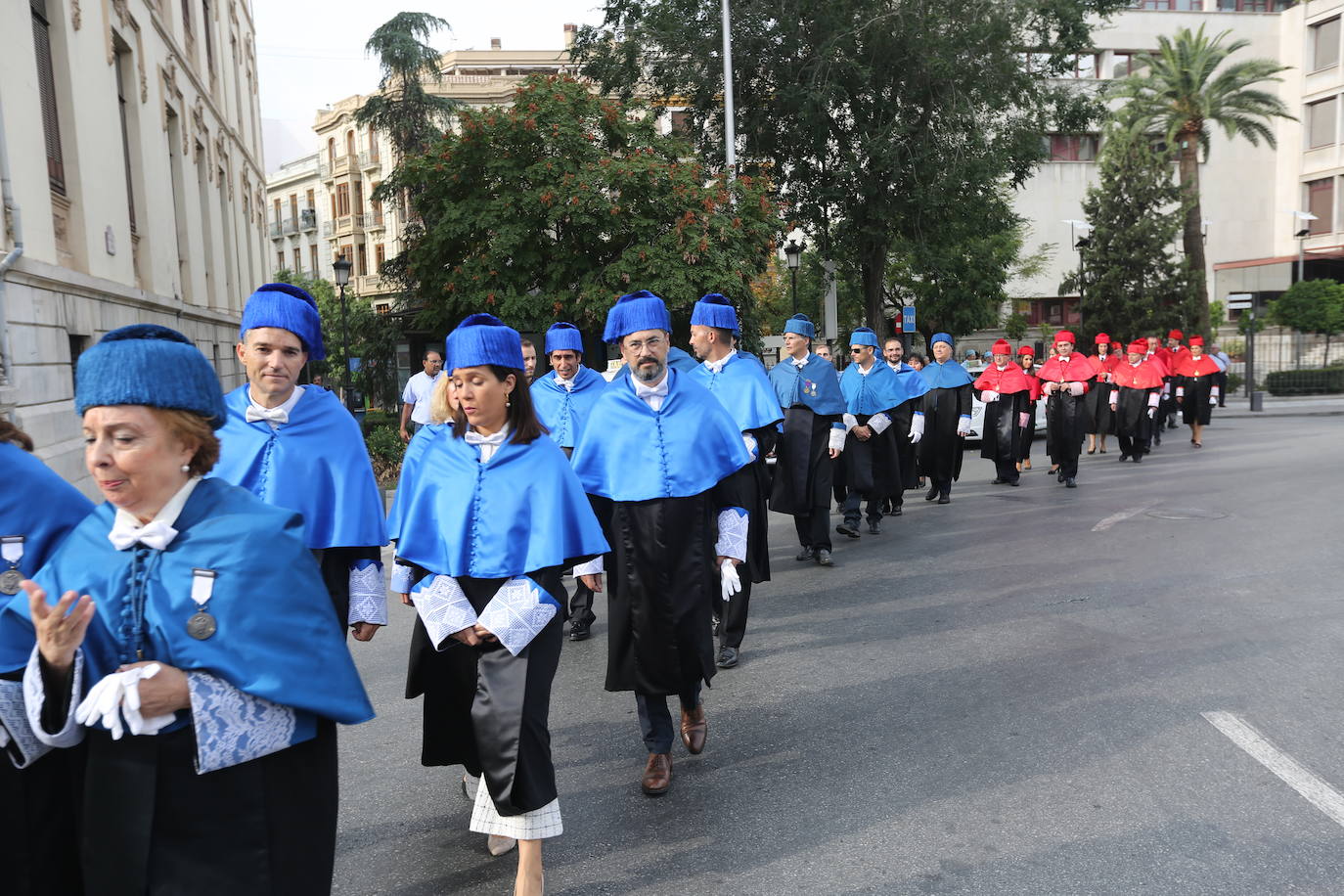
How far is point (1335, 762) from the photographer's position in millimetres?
4820

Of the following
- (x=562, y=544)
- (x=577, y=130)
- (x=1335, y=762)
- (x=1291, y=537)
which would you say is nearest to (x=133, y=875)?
(x=562, y=544)

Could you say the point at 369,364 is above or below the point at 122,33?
below

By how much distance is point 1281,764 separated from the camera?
15.8ft

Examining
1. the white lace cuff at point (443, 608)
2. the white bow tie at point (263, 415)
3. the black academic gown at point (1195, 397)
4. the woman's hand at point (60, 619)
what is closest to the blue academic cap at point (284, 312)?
the white bow tie at point (263, 415)

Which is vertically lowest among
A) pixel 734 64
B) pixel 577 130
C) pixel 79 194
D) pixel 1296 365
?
pixel 1296 365

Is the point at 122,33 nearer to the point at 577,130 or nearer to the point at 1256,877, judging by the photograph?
the point at 577,130

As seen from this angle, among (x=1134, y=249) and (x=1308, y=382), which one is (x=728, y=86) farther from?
(x=1308, y=382)

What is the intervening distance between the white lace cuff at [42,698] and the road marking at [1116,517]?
1043 cm

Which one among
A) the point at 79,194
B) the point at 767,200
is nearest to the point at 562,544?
the point at 79,194

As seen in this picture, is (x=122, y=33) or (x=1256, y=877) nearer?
(x=1256, y=877)

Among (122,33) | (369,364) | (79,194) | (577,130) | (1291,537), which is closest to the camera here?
(1291,537)

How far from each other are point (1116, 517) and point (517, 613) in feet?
32.2

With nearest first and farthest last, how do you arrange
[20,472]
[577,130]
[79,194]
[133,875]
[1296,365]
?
[133,875], [20,472], [79,194], [577,130], [1296,365]

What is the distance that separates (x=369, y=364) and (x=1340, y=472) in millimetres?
27859
